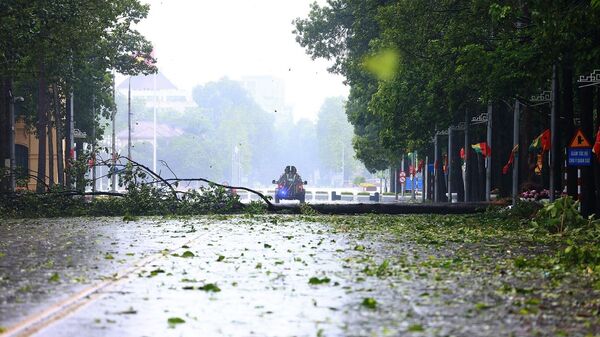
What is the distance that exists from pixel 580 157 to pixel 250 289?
747 inches

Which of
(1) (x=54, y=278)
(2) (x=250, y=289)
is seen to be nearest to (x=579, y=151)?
(2) (x=250, y=289)

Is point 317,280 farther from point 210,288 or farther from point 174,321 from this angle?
point 174,321

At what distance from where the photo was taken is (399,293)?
39.0 ft

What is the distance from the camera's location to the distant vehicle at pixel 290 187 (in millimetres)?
73500

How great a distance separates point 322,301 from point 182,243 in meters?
10.00

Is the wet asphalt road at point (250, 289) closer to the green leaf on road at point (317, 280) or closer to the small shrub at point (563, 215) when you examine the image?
the green leaf on road at point (317, 280)

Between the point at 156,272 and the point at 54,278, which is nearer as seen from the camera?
the point at 54,278

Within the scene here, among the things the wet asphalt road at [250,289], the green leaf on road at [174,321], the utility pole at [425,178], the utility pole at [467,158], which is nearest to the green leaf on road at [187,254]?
the wet asphalt road at [250,289]

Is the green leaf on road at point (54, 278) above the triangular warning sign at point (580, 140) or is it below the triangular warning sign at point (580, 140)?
below

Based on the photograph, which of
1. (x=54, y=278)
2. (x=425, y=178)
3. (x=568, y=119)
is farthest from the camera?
(x=425, y=178)

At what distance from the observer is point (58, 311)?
1009 centimetres

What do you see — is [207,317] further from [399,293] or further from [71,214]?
[71,214]

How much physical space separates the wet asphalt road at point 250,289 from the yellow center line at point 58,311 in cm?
9

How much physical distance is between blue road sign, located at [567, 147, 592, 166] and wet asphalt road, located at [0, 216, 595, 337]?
980 centimetres
